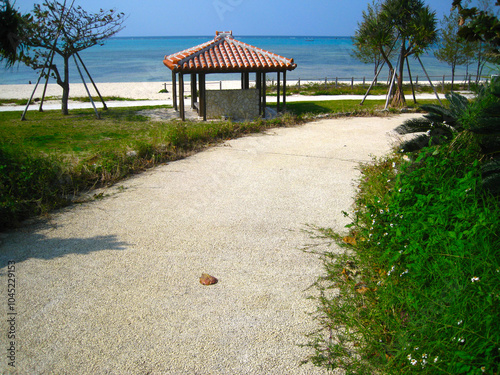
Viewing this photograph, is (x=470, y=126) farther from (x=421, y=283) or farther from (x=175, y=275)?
(x=175, y=275)

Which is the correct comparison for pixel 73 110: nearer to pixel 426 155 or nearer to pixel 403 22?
pixel 403 22

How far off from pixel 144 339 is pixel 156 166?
555 cm

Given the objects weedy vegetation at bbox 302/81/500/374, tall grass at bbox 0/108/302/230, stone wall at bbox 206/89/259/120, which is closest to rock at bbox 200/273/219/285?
weedy vegetation at bbox 302/81/500/374

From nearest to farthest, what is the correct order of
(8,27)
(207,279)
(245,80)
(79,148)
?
1. (207,279)
2. (8,27)
3. (79,148)
4. (245,80)

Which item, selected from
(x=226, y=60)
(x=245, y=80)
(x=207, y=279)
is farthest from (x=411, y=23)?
(x=207, y=279)

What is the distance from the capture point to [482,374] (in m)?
2.54

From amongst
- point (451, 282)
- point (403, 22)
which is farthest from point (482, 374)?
point (403, 22)

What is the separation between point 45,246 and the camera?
5133 mm

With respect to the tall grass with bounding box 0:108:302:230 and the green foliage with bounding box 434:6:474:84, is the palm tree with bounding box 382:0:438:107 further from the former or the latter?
the green foliage with bounding box 434:6:474:84

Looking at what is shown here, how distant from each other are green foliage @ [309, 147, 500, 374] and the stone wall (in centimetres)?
1104

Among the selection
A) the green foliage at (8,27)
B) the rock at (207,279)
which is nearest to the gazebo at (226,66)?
the green foliage at (8,27)

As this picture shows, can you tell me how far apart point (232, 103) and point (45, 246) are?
11.4m

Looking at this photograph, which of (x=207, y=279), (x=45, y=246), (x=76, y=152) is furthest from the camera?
(x=76, y=152)

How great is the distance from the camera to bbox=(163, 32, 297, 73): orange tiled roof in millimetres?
14266
